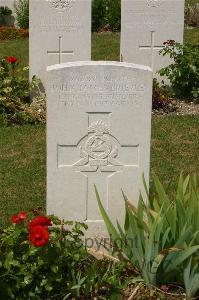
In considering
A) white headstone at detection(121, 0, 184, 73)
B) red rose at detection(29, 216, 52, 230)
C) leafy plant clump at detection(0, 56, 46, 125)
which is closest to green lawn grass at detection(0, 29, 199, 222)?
leafy plant clump at detection(0, 56, 46, 125)

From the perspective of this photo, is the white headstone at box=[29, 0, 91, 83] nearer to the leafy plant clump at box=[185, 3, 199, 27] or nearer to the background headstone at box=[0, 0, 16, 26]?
the leafy plant clump at box=[185, 3, 199, 27]

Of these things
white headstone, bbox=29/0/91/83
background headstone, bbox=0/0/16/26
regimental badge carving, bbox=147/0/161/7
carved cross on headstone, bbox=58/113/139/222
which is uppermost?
background headstone, bbox=0/0/16/26

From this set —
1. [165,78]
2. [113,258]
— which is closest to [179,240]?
Result: [113,258]

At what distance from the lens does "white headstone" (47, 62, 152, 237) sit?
4988 millimetres

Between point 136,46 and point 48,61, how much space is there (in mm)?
1394

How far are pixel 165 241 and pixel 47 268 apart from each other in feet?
2.63

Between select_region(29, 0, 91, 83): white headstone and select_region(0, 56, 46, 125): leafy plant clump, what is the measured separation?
406mm

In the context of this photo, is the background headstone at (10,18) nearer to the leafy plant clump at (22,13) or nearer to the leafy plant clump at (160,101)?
the leafy plant clump at (22,13)

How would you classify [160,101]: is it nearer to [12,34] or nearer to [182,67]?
[182,67]

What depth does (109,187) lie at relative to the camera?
17.2 feet

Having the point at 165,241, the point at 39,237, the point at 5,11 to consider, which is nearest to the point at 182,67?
the point at 165,241

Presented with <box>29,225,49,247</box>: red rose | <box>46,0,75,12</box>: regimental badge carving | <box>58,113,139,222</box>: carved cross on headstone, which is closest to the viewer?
<box>29,225,49,247</box>: red rose

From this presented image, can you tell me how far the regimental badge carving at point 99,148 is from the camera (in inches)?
200

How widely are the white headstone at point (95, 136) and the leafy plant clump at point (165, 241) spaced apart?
40 centimetres
